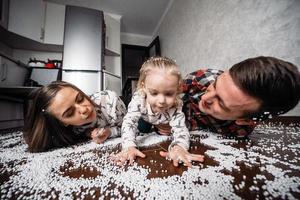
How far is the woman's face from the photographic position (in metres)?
0.76

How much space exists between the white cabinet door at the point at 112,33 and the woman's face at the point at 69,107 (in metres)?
2.64

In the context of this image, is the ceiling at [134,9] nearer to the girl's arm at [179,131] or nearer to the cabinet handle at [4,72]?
the cabinet handle at [4,72]

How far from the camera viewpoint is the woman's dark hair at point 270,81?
549 millimetres

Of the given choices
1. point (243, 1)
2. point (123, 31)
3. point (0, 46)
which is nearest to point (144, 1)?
point (123, 31)

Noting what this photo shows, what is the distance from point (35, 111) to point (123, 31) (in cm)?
356

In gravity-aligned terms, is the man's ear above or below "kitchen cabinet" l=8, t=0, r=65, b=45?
below

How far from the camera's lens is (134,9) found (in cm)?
326

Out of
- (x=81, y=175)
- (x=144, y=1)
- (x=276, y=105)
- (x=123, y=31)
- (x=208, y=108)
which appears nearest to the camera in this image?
(x=81, y=175)

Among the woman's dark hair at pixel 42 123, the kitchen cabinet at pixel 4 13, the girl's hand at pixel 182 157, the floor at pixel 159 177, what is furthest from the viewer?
the kitchen cabinet at pixel 4 13

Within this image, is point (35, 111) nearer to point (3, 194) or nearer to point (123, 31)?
point (3, 194)

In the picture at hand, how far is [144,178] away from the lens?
1.49 feet

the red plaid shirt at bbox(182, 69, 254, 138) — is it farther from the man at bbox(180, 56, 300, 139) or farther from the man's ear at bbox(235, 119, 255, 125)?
the man at bbox(180, 56, 300, 139)

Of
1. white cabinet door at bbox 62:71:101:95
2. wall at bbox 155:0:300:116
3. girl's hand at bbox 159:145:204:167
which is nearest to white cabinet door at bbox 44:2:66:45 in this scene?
white cabinet door at bbox 62:71:101:95

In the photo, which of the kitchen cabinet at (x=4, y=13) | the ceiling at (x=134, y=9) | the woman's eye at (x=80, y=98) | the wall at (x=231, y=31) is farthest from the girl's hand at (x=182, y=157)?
the ceiling at (x=134, y=9)
